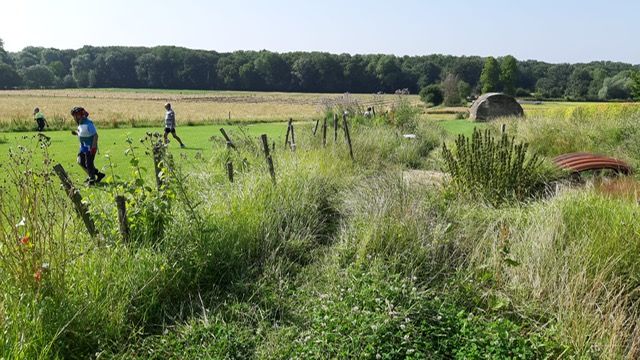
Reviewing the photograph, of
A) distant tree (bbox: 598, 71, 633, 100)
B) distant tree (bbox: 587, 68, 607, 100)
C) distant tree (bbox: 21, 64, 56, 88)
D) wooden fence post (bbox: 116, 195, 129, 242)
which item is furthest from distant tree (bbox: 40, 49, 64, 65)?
wooden fence post (bbox: 116, 195, 129, 242)

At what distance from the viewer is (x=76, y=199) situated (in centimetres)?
404

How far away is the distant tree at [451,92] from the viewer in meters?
57.4

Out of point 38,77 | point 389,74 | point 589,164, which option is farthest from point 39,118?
point 38,77

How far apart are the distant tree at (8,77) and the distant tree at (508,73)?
84996 mm

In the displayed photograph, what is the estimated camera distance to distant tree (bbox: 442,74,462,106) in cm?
5738

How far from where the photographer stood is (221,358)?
3.31m

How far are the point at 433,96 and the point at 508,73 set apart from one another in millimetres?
19404

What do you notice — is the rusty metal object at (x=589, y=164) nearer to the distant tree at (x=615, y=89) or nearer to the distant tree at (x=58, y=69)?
the distant tree at (x=615, y=89)

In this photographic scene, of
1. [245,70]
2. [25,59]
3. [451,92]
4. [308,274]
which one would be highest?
[25,59]

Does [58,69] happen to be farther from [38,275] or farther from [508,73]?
[38,275]

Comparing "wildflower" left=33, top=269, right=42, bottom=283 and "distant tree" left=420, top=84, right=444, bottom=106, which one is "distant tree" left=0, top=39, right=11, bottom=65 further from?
"wildflower" left=33, top=269, right=42, bottom=283

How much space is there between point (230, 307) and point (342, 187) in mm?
3329

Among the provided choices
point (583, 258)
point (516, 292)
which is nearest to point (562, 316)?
point (516, 292)

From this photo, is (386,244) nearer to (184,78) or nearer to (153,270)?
(153,270)
